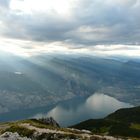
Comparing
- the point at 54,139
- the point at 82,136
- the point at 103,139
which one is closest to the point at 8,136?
the point at 54,139

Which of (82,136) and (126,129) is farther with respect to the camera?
(126,129)

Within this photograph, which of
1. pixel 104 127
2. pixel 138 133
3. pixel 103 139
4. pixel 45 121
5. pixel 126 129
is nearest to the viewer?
pixel 103 139

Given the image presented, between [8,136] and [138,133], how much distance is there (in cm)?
7260

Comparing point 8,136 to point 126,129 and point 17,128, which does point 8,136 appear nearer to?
point 17,128

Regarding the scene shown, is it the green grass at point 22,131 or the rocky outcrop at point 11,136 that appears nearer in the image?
the rocky outcrop at point 11,136

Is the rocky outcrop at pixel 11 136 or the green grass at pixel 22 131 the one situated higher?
the green grass at pixel 22 131

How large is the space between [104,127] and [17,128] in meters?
88.1

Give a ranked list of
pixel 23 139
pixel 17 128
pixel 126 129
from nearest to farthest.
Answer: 1. pixel 23 139
2. pixel 17 128
3. pixel 126 129

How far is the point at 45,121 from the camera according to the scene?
8775cm

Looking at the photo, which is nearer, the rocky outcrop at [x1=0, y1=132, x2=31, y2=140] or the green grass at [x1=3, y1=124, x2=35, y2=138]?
the rocky outcrop at [x1=0, y1=132, x2=31, y2=140]

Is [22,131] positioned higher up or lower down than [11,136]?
higher up

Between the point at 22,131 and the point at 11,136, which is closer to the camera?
the point at 11,136

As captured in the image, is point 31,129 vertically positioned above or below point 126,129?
above

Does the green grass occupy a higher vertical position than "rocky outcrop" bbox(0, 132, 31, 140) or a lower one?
higher
